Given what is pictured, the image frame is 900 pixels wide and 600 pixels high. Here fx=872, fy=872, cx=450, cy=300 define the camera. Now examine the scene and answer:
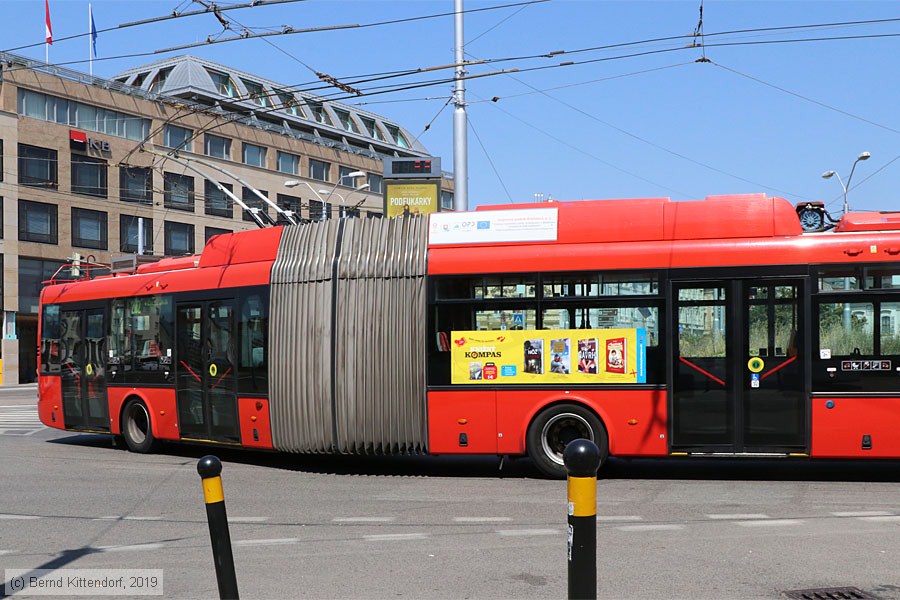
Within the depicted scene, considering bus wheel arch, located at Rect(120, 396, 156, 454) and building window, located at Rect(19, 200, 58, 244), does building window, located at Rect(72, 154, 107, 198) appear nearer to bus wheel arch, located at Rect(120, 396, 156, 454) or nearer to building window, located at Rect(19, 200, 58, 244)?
building window, located at Rect(19, 200, 58, 244)

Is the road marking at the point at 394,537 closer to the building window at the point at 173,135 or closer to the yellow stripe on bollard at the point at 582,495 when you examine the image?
the yellow stripe on bollard at the point at 582,495

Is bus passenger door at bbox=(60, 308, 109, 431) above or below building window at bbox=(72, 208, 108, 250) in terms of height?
below

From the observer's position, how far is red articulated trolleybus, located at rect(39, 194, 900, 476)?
9789 mm

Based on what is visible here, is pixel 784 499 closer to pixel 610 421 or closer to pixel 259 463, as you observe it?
pixel 610 421

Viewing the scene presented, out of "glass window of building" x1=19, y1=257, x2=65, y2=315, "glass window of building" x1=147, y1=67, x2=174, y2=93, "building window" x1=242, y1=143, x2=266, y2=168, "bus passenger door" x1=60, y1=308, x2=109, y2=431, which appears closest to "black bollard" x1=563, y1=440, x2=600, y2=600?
"bus passenger door" x1=60, y1=308, x2=109, y2=431

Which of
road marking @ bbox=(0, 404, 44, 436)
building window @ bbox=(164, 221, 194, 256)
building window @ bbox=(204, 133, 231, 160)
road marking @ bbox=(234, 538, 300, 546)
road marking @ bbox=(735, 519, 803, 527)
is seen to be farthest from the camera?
building window @ bbox=(204, 133, 231, 160)

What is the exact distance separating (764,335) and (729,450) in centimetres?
137

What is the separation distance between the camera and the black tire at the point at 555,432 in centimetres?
1033

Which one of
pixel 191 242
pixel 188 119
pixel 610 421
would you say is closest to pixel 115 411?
pixel 610 421

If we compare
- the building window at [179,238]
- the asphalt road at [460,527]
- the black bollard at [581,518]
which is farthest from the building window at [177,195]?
the black bollard at [581,518]

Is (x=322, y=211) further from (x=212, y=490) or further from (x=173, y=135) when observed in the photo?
(x=173, y=135)

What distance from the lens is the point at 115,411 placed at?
1412 cm

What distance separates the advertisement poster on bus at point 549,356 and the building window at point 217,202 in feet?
153

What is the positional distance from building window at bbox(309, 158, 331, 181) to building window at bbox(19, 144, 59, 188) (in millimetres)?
20124
